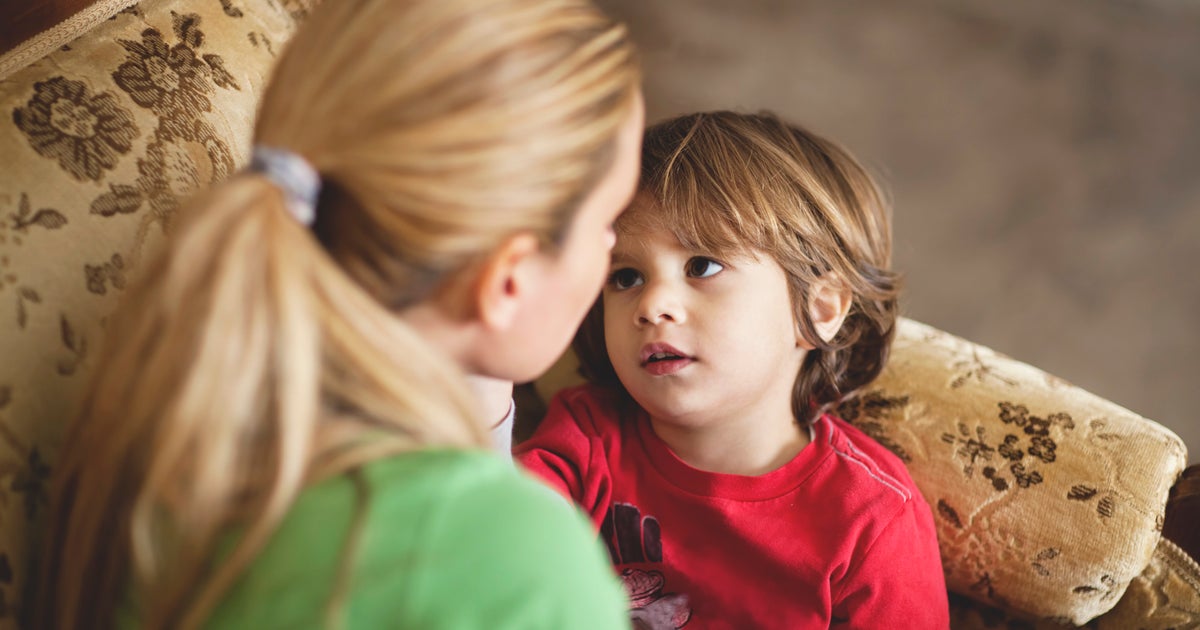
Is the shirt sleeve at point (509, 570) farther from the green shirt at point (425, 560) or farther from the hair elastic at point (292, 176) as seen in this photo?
the hair elastic at point (292, 176)

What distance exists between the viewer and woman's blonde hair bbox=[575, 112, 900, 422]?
112 centimetres

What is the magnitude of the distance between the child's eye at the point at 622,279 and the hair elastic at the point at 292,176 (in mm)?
519

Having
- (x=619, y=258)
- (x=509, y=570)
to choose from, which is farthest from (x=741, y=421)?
(x=509, y=570)

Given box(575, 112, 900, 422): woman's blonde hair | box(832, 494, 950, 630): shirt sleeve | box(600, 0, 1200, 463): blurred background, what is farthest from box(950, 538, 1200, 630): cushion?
box(600, 0, 1200, 463): blurred background

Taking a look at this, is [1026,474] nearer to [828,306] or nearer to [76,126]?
[828,306]

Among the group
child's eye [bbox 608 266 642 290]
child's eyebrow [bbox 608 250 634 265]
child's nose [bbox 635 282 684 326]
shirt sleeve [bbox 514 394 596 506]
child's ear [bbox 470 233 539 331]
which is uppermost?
child's ear [bbox 470 233 539 331]

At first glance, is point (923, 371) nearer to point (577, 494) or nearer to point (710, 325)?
point (710, 325)

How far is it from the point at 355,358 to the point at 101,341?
0.31 metres

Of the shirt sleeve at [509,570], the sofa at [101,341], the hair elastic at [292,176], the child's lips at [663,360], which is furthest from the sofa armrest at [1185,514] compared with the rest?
the hair elastic at [292,176]

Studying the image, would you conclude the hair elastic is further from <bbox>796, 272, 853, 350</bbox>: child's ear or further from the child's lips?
<bbox>796, 272, 853, 350</bbox>: child's ear

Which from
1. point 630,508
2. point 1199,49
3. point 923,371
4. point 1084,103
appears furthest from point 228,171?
point 1199,49

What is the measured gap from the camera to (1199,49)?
8.14 feet

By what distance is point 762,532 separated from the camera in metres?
1.11

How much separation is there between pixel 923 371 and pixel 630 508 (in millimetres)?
435
